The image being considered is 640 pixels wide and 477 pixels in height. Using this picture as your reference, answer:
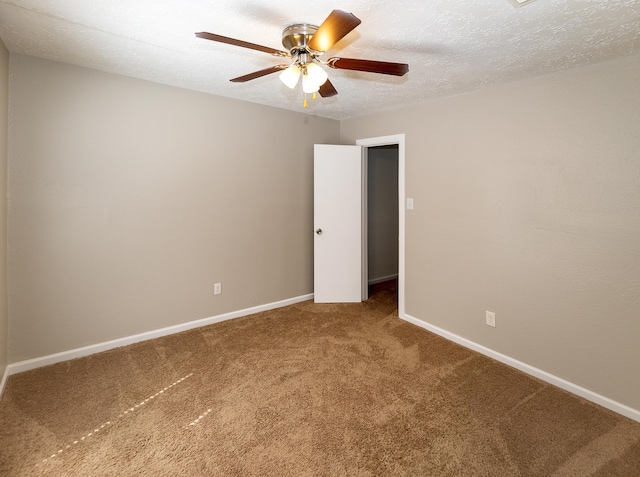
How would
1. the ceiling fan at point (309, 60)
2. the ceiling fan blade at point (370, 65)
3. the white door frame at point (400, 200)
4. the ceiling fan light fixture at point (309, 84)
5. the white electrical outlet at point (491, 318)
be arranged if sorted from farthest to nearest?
the white door frame at point (400, 200), the white electrical outlet at point (491, 318), the ceiling fan light fixture at point (309, 84), the ceiling fan blade at point (370, 65), the ceiling fan at point (309, 60)

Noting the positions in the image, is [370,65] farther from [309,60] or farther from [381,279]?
[381,279]

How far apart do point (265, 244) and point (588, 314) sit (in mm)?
2919

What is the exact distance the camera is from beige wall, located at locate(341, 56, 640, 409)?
2.08 meters

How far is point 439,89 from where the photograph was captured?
285 centimetres

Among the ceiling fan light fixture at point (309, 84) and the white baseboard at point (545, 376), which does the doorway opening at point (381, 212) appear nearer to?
the white baseboard at point (545, 376)

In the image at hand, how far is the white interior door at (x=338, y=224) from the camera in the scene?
3947 millimetres

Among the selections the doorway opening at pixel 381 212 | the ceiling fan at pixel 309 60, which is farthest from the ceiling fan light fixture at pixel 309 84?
the doorway opening at pixel 381 212

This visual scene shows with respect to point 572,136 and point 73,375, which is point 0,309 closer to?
point 73,375

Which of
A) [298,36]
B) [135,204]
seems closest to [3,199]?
[135,204]

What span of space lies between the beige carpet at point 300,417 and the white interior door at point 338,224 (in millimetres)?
1158

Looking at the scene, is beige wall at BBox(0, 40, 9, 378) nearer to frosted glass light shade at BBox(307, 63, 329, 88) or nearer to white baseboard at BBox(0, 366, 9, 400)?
white baseboard at BBox(0, 366, 9, 400)

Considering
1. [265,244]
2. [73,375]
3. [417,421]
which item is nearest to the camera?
[417,421]

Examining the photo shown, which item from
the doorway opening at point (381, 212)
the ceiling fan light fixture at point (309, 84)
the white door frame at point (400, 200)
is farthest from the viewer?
the doorway opening at point (381, 212)

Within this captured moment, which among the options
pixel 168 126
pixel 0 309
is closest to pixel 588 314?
pixel 168 126
